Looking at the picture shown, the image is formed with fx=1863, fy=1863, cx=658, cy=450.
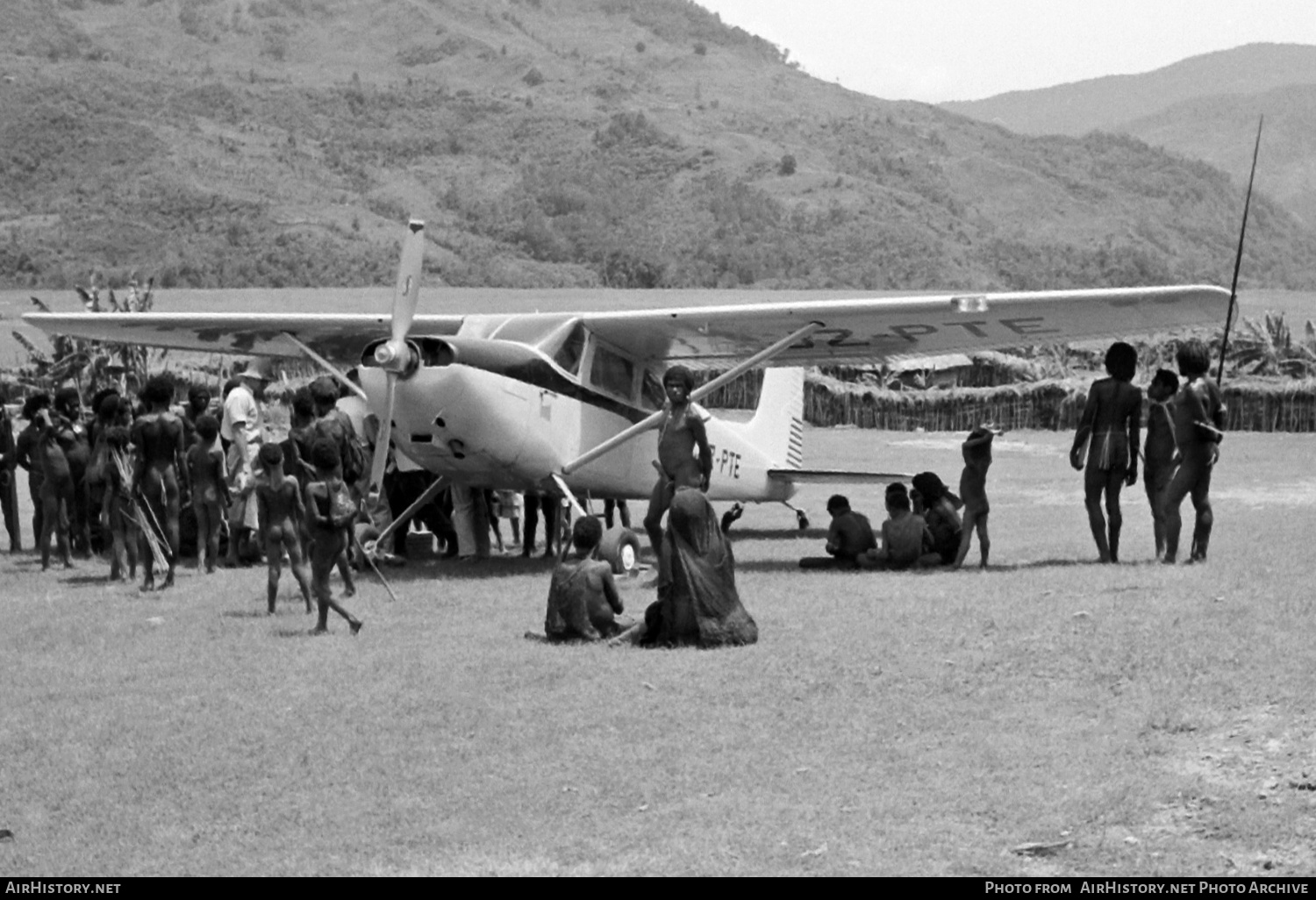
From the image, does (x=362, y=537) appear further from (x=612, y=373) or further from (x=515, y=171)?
(x=515, y=171)

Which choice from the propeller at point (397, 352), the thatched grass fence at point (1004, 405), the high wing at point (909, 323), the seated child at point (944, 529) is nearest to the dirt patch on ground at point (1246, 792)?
the seated child at point (944, 529)

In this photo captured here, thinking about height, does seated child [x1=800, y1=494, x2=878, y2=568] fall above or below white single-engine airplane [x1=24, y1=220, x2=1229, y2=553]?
below

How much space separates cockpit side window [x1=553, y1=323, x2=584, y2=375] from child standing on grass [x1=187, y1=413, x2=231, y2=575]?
333 centimetres

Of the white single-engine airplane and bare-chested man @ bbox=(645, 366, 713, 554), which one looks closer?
Result: bare-chested man @ bbox=(645, 366, 713, 554)

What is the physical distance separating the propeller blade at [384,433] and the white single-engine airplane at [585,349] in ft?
0.06

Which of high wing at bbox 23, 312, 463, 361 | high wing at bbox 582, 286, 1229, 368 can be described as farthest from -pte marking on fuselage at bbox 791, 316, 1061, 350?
high wing at bbox 23, 312, 463, 361

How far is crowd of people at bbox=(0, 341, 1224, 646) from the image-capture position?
12977 mm

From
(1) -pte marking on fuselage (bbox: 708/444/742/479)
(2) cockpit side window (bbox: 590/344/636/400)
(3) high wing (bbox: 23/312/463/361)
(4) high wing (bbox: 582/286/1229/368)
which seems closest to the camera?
(4) high wing (bbox: 582/286/1229/368)

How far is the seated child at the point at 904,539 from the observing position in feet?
53.6

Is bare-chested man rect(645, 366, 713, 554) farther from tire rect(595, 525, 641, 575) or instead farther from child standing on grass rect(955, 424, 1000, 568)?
child standing on grass rect(955, 424, 1000, 568)

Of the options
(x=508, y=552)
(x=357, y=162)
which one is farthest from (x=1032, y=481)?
(x=357, y=162)

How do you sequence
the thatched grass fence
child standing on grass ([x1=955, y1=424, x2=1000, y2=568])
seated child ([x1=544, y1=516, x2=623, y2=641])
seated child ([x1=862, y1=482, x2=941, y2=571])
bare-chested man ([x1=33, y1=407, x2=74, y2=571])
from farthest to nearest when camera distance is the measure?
the thatched grass fence
bare-chested man ([x1=33, y1=407, x2=74, y2=571])
seated child ([x1=862, y1=482, x2=941, y2=571])
child standing on grass ([x1=955, y1=424, x2=1000, y2=568])
seated child ([x1=544, y1=516, x2=623, y2=641])

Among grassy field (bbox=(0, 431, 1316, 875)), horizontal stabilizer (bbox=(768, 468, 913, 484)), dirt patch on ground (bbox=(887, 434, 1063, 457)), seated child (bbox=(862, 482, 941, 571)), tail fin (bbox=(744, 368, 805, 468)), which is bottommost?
grassy field (bbox=(0, 431, 1316, 875))

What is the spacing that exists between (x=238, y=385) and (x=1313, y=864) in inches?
511
